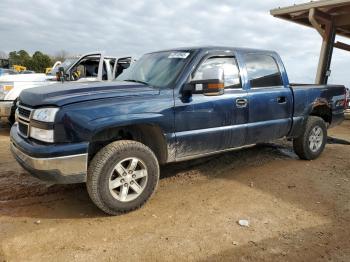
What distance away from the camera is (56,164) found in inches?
136

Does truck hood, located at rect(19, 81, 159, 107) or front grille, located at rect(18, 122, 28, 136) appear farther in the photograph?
front grille, located at rect(18, 122, 28, 136)

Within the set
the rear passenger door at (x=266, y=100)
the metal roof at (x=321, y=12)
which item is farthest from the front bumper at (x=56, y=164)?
the metal roof at (x=321, y=12)

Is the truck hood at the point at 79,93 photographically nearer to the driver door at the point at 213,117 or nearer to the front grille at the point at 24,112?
the front grille at the point at 24,112

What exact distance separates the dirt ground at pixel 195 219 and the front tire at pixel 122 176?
0.16 m

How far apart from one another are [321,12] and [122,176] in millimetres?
10067

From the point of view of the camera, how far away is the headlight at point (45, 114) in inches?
136

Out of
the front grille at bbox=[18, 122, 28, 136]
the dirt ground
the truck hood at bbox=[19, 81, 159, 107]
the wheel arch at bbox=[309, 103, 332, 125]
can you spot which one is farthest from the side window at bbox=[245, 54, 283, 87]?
the front grille at bbox=[18, 122, 28, 136]

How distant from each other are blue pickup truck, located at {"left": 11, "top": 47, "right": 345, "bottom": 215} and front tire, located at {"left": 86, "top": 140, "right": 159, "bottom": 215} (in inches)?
0.4

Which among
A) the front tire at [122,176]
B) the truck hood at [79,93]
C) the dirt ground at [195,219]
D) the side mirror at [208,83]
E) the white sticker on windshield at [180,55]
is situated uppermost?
the white sticker on windshield at [180,55]

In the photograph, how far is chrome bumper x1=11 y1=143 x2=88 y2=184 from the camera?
3447 millimetres

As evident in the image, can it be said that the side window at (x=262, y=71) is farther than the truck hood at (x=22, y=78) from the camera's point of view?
No

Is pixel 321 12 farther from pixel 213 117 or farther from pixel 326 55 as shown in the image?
pixel 213 117

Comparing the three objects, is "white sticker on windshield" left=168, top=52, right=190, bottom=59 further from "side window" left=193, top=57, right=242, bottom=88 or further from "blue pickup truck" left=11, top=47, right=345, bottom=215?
"side window" left=193, top=57, right=242, bottom=88

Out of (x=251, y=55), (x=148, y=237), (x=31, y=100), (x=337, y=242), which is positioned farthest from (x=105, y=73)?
(x=337, y=242)
